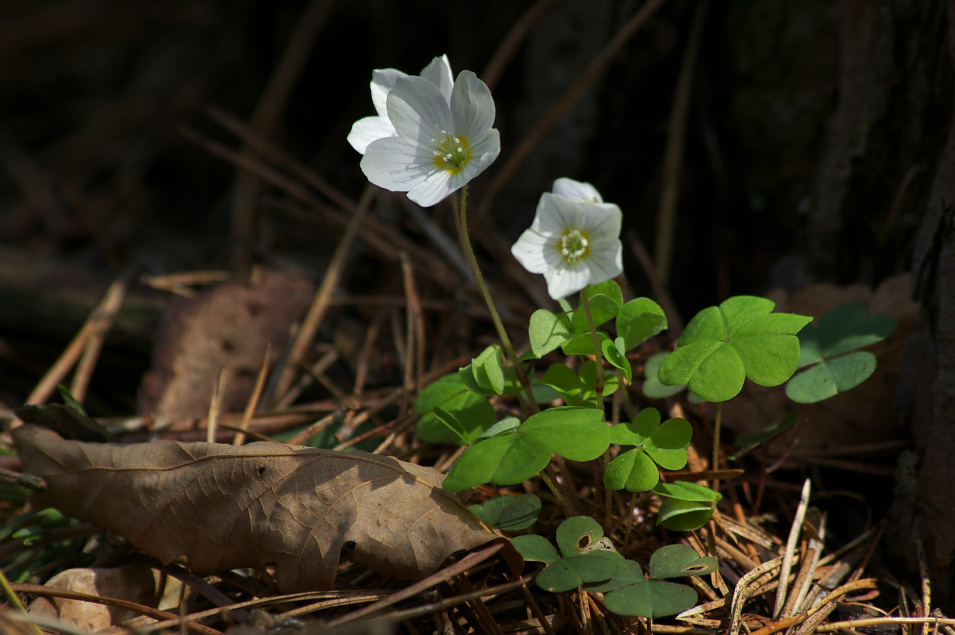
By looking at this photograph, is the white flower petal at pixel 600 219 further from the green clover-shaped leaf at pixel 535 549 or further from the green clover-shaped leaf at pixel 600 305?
the green clover-shaped leaf at pixel 535 549

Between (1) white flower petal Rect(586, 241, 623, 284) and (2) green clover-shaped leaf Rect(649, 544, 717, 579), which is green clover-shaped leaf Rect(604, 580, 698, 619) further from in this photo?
(1) white flower petal Rect(586, 241, 623, 284)

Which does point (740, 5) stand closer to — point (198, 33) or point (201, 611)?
point (201, 611)

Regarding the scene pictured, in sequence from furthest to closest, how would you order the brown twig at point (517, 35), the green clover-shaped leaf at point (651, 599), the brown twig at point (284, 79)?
the brown twig at point (284, 79), the brown twig at point (517, 35), the green clover-shaped leaf at point (651, 599)

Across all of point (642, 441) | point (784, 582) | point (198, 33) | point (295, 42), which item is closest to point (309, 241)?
point (295, 42)

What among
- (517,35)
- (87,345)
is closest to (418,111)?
(517,35)

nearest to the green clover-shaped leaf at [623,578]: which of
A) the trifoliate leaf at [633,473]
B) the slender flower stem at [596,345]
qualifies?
the trifoliate leaf at [633,473]
